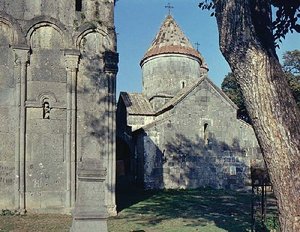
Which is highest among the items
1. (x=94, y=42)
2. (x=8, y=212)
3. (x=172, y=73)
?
(x=172, y=73)

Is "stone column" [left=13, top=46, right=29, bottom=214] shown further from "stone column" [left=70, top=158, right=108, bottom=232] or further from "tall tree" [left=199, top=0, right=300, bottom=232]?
"tall tree" [left=199, top=0, right=300, bottom=232]

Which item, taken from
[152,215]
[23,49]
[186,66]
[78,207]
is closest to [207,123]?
[186,66]

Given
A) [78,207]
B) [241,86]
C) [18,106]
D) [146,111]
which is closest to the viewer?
[241,86]

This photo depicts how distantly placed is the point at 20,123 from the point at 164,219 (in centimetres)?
487

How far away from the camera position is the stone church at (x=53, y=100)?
12.6 m

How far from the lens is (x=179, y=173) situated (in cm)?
2289

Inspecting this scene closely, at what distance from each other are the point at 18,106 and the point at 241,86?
26.9 feet

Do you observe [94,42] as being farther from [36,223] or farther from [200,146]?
[200,146]

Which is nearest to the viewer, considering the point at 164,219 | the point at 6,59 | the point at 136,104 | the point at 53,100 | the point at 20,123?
the point at 164,219

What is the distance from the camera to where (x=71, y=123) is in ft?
42.7

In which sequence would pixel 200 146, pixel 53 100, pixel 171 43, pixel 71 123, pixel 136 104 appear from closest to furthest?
pixel 71 123 → pixel 53 100 → pixel 200 146 → pixel 136 104 → pixel 171 43

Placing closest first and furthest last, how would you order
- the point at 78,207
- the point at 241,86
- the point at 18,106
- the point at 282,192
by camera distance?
the point at 282,192 < the point at 241,86 < the point at 78,207 < the point at 18,106

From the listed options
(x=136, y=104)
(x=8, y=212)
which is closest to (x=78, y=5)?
(x=8, y=212)

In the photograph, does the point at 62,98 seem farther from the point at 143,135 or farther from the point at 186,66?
the point at 186,66
